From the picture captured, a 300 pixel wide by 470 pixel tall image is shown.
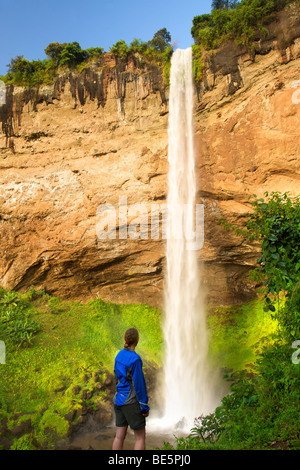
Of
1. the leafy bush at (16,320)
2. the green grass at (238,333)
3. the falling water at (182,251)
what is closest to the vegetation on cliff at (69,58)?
the falling water at (182,251)

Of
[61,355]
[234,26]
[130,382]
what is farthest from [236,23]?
[61,355]

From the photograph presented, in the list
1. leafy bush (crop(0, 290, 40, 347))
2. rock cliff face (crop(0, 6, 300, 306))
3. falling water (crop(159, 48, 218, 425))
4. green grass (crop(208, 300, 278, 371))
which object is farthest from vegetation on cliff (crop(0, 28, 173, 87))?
green grass (crop(208, 300, 278, 371))

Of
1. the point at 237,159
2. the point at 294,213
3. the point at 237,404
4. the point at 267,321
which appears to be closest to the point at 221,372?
the point at 267,321

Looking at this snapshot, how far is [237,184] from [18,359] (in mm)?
8460

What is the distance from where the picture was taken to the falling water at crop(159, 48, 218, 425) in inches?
420

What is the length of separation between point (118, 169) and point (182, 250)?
12.5 ft

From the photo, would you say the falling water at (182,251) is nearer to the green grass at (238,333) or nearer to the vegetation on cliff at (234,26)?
the vegetation on cliff at (234,26)

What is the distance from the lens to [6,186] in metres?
13.1

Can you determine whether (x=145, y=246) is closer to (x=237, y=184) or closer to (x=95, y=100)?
(x=237, y=184)

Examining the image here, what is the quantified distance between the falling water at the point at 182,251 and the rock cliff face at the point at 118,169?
37 cm

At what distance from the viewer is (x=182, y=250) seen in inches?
457

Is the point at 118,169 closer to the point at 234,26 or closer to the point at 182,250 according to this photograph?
the point at 182,250

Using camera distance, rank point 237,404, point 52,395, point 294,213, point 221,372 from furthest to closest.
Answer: point 221,372, point 52,395, point 237,404, point 294,213

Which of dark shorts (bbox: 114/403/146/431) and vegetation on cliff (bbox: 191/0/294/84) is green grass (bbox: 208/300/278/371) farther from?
vegetation on cliff (bbox: 191/0/294/84)
